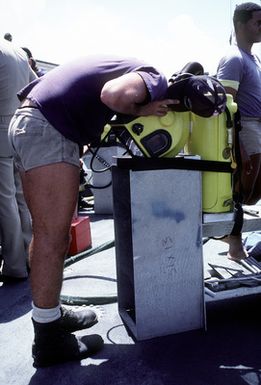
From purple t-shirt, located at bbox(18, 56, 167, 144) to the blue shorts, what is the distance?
4 cm

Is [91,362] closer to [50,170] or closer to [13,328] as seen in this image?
[13,328]

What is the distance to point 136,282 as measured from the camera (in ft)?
6.62

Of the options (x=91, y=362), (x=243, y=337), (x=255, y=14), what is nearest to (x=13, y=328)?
(x=91, y=362)

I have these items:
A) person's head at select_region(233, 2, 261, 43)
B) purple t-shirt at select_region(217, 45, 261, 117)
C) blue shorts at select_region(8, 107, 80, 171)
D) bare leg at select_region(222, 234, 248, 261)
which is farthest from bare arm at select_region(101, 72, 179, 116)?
person's head at select_region(233, 2, 261, 43)

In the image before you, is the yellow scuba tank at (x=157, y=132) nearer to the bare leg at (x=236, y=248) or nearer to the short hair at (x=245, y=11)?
the bare leg at (x=236, y=248)

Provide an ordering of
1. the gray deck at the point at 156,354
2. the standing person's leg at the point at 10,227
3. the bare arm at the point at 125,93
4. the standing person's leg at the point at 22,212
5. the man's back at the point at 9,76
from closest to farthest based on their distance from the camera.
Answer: the bare arm at the point at 125,93
the gray deck at the point at 156,354
the man's back at the point at 9,76
the standing person's leg at the point at 10,227
the standing person's leg at the point at 22,212

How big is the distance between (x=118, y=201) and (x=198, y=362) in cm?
93

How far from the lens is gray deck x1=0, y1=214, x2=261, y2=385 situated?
72.2 inches

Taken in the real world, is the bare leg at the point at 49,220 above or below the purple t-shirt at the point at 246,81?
below

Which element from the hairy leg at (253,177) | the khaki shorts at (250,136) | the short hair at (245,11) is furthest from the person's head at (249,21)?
the hairy leg at (253,177)

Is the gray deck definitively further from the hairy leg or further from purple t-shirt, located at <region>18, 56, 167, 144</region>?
purple t-shirt, located at <region>18, 56, 167, 144</region>

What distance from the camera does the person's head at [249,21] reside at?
3.16 m

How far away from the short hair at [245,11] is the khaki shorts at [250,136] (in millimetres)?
832

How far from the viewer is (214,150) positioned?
200 cm
